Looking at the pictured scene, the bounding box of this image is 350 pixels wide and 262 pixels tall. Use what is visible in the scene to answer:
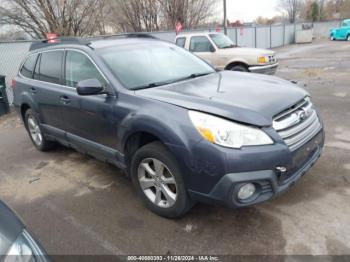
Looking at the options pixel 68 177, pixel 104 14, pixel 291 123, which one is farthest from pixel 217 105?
pixel 104 14

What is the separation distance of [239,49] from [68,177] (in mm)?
7194

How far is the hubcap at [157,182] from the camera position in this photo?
298cm

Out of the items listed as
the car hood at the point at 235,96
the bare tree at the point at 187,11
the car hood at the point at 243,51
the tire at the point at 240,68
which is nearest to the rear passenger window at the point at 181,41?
the car hood at the point at 243,51

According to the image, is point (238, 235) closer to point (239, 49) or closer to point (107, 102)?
point (107, 102)

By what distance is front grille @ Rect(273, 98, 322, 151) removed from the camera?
2.66 metres

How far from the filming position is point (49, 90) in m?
4.38

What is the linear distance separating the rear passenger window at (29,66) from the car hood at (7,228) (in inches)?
144

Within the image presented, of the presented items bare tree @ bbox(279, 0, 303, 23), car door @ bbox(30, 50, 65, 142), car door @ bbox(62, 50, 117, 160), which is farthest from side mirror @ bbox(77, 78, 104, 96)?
bare tree @ bbox(279, 0, 303, 23)

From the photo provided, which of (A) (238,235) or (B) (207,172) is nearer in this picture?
(B) (207,172)

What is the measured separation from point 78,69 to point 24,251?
268 centimetres

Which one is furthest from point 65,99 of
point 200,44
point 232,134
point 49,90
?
point 200,44

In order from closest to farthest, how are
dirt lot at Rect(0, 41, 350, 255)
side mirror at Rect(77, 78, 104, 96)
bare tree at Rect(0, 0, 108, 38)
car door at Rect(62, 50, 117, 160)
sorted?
dirt lot at Rect(0, 41, 350, 255) < side mirror at Rect(77, 78, 104, 96) < car door at Rect(62, 50, 117, 160) < bare tree at Rect(0, 0, 108, 38)

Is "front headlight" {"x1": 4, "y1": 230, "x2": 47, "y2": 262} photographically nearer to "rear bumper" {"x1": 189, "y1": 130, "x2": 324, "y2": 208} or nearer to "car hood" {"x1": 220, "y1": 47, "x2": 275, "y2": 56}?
"rear bumper" {"x1": 189, "y1": 130, "x2": 324, "y2": 208}

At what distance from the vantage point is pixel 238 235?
282 centimetres
